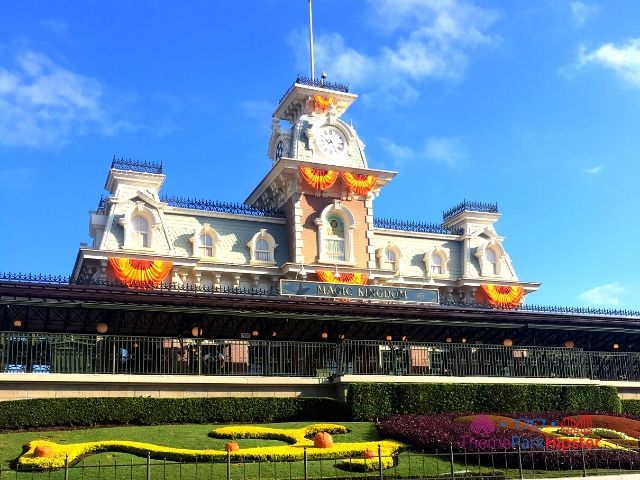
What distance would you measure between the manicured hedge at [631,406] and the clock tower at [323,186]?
19095mm

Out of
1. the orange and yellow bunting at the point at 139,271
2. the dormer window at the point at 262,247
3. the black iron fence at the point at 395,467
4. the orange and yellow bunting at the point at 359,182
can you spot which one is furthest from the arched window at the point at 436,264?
the black iron fence at the point at 395,467

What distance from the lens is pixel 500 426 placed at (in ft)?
82.8

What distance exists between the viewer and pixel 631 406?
34.8 metres

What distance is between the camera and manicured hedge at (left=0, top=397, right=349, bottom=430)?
2489cm

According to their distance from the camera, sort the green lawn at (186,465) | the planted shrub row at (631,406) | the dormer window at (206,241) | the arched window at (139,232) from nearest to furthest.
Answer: the green lawn at (186,465), the planted shrub row at (631,406), the arched window at (139,232), the dormer window at (206,241)

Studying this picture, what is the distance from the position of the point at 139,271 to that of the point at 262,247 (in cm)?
852

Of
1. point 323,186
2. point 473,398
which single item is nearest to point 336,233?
point 323,186

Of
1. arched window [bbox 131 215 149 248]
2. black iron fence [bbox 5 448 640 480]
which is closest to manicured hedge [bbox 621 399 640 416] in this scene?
black iron fence [bbox 5 448 640 480]

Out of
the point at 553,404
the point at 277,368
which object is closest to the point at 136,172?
the point at 277,368

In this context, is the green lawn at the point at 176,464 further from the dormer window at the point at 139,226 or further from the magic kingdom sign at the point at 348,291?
the dormer window at the point at 139,226

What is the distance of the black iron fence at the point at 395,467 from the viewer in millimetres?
19016

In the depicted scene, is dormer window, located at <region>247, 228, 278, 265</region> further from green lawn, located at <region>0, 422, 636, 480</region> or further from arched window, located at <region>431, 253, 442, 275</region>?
green lawn, located at <region>0, 422, 636, 480</region>

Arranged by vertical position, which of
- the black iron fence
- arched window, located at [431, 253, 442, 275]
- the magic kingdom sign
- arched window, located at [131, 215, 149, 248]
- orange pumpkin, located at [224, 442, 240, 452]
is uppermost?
arched window, located at [131, 215, 149, 248]

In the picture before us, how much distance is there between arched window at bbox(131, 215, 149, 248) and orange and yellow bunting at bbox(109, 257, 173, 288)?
1.49m
